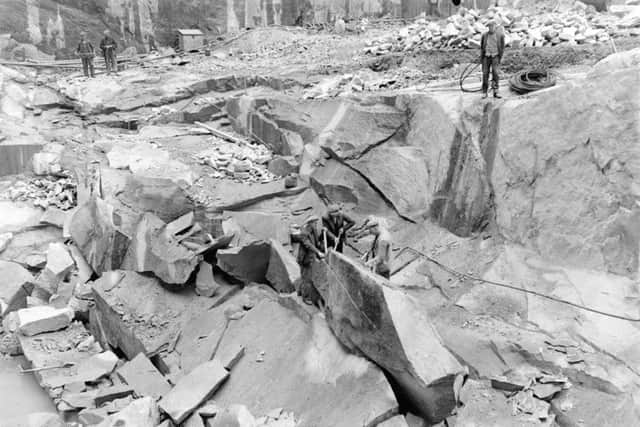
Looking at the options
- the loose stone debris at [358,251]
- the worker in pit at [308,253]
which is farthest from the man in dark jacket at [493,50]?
the worker in pit at [308,253]

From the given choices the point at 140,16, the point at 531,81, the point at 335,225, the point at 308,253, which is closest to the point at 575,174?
the point at 531,81

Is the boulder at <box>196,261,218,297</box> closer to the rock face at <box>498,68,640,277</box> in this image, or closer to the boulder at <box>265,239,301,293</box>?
the boulder at <box>265,239,301,293</box>

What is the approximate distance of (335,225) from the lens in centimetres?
602

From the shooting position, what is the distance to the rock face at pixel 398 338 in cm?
427

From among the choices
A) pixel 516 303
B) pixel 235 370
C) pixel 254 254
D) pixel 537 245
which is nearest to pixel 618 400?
pixel 516 303

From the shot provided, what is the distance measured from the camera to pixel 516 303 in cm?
584

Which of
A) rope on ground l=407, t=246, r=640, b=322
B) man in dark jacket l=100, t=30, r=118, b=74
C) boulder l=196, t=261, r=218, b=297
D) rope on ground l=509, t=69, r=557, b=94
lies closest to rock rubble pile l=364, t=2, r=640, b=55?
rope on ground l=509, t=69, r=557, b=94

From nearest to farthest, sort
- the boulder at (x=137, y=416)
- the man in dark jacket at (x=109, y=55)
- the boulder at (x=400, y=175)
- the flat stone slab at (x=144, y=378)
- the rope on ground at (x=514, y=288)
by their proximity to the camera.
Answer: the boulder at (x=137, y=416) → the rope on ground at (x=514, y=288) → the flat stone slab at (x=144, y=378) → the boulder at (x=400, y=175) → the man in dark jacket at (x=109, y=55)

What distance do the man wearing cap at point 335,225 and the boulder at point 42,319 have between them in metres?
3.79

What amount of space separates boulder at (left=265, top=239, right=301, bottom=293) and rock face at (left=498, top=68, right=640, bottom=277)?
2.54 meters

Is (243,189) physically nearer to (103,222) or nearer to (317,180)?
(317,180)

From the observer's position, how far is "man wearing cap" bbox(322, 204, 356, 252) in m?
5.97

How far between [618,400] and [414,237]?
10.7 ft

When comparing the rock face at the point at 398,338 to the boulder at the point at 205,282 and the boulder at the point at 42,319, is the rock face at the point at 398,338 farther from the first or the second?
the boulder at the point at 42,319
